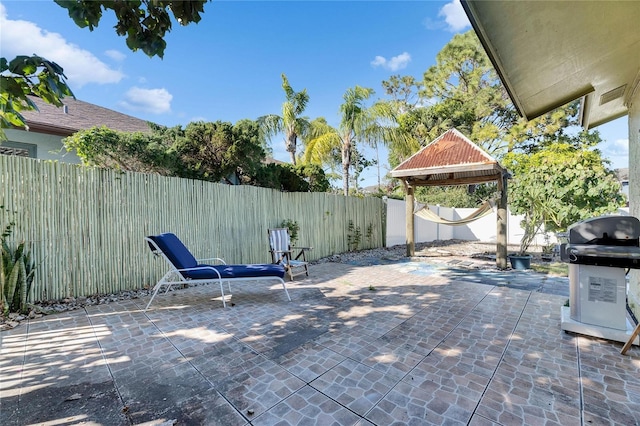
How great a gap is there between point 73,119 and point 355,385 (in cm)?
1152

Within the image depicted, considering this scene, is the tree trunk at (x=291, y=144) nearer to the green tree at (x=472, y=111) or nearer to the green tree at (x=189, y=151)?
the green tree at (x=472, y=111)

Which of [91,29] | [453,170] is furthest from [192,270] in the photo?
[453,170]

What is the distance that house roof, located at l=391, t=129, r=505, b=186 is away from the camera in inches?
303

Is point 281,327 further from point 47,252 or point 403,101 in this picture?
point 403,101

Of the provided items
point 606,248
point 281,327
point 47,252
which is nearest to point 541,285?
point 606,248

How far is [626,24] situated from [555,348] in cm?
296

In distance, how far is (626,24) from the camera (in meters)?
2.29

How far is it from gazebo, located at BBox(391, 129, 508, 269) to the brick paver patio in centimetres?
370

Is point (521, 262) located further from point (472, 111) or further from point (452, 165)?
point (472, 111)

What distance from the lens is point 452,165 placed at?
7.96 metres

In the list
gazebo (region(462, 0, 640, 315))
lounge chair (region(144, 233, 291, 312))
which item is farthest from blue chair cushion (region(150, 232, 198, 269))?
gazebo (region(462, 0, 640, 315))

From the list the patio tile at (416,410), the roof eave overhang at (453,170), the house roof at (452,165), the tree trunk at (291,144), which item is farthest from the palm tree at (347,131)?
the patio tile at (416,410)

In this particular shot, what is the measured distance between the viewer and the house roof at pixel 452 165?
303 inches

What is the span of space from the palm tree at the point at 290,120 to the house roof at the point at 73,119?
5568 mm
